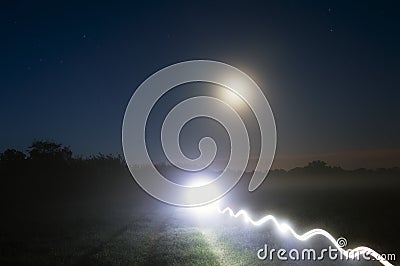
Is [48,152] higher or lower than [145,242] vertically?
higher

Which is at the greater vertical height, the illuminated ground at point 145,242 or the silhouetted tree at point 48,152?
the silhouetted tree at point 48,152

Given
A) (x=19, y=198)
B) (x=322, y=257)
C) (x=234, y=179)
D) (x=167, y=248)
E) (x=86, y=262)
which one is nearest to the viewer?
(x=322, y=257)

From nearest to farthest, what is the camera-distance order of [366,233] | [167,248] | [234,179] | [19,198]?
[167,248], [366,233], [19,198], [234,179]

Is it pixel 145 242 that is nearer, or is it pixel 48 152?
pixel 145 242

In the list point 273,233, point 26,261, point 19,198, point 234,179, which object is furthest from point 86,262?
point 234,179

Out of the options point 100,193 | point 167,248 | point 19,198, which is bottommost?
point 167,248

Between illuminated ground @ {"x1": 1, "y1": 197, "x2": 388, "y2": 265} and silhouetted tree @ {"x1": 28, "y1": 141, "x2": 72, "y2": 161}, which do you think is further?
silhouetted tree @ {"x1": 28, "y1": 141, "x2": 72, "y2": 161}

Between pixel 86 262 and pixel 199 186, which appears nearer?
pixel 86 262

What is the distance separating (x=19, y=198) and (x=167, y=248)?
25409 mm

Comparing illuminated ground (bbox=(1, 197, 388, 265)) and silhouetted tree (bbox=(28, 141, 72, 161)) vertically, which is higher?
silhouetted tree (bbox=(28, 141, 72, 161))

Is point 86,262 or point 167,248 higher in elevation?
point 167,248

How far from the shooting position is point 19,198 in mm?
35406

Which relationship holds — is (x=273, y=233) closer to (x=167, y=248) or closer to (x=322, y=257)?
(x=167, y=248)

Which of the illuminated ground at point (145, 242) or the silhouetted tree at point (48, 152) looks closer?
the illuminated ground at point (145, 242)
